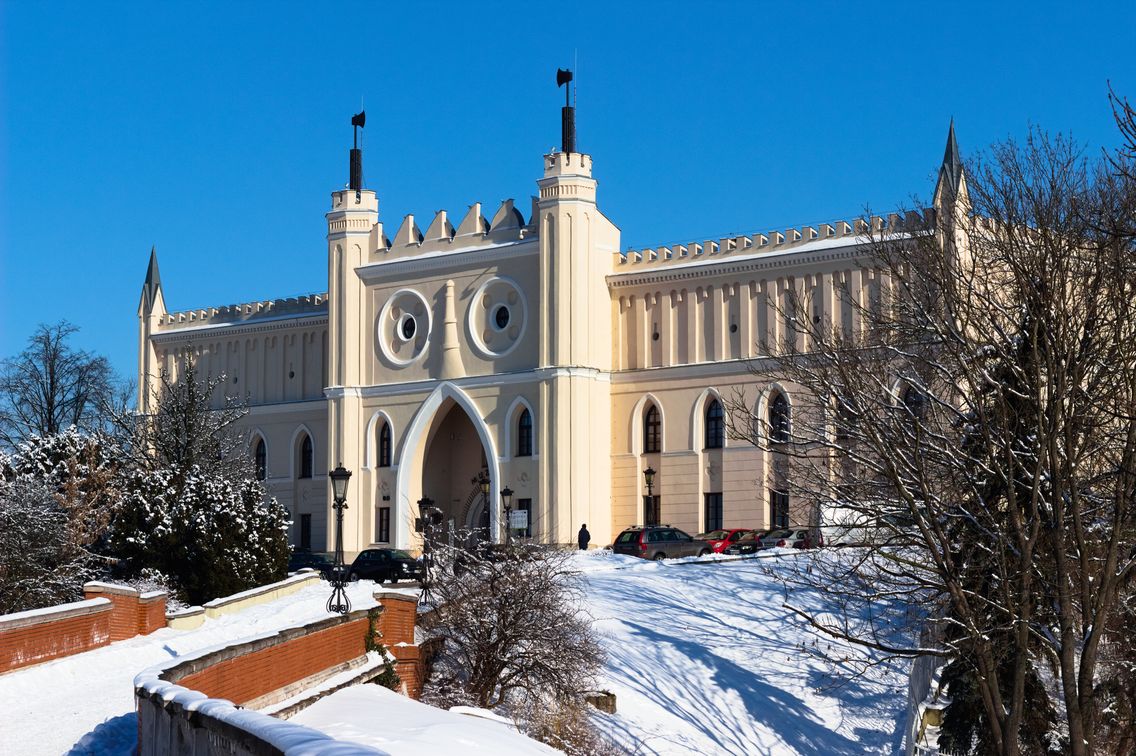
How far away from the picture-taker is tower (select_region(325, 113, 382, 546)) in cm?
5122

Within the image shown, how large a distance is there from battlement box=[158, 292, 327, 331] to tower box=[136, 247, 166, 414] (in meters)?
0.38

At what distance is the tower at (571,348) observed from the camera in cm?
4594

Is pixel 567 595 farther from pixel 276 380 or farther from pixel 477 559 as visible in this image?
pixel 276 380

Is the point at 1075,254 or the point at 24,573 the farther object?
the point at 24,573

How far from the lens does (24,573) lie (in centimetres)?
2708

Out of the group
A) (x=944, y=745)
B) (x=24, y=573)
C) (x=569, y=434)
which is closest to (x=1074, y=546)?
(x=944, y=745)

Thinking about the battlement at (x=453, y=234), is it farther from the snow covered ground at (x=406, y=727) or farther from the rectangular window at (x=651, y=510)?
the snow covered ground at (x=406, y=727)

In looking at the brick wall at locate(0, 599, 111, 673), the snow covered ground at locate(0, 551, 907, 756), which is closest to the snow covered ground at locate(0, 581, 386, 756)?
the snow covered ground at locate(0, 551, 907, 756)

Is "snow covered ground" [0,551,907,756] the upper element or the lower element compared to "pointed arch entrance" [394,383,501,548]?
lower

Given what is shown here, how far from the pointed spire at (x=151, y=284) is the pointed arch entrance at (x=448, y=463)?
14783 mm

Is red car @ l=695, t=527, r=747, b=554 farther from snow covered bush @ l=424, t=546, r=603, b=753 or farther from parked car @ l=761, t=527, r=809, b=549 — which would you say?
snow covered bush @ l=424, t=546, r=603, b=753

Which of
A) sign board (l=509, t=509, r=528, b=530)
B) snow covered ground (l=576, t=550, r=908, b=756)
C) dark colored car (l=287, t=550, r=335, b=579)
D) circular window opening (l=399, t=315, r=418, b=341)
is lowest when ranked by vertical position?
snow covered ground (l=576, t=550, r=908, b=756)

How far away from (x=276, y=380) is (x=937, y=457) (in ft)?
129

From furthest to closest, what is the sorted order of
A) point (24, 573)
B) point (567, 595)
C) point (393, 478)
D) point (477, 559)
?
1. point (393, 478)
2. point (567, 595)
3. point (24, 573)
4. point (477, 559)
